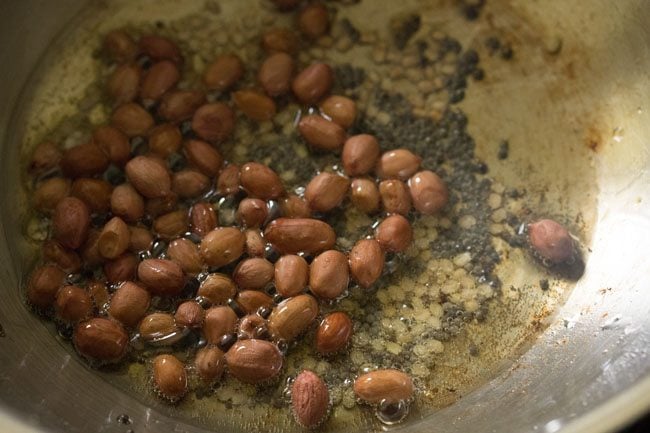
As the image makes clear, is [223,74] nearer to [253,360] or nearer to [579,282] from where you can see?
[253,360]

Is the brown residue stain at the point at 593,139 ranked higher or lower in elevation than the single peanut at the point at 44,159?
higher

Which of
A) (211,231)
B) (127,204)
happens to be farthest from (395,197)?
(127,204)

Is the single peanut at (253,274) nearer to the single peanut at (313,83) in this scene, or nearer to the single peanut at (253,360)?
the single peanut at (253,360)

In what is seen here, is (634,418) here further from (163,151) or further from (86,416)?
(163,151)


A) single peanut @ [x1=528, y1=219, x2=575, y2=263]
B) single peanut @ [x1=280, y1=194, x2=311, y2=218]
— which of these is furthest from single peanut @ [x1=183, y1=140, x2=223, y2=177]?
single peanut @ [x1=528, y1=219, x2=575, y2=263]

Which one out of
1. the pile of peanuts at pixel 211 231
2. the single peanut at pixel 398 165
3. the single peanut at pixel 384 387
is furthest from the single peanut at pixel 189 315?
the single peanut at pixel 398 165

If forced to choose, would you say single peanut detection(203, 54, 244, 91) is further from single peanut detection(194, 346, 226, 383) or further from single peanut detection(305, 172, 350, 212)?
single peanut detection(194, 346, 226, 383)
